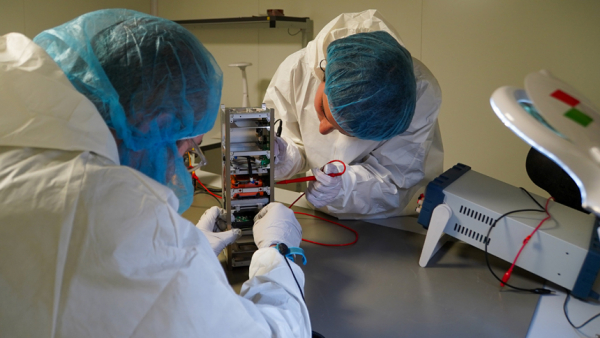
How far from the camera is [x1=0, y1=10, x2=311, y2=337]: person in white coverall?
604 millimetres

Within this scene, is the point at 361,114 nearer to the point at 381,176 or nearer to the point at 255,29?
the point at 381,176

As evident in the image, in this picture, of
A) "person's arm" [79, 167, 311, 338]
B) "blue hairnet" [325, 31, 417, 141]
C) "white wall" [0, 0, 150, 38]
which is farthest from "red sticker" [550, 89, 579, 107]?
"white wall" [0, 0, 150, 38]

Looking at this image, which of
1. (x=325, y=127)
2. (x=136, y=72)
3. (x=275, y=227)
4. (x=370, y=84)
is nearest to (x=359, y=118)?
(x=370, y=84)

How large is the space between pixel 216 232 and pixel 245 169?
0.71 ft

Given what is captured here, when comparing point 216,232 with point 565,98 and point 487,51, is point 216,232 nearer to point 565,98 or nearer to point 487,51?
point 565,98

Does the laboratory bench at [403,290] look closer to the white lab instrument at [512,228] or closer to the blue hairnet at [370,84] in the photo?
the white lab instrument at [512,228]

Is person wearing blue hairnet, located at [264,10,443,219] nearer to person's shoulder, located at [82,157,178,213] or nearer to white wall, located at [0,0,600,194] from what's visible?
person's shoulder, located at [82,157,178,213]

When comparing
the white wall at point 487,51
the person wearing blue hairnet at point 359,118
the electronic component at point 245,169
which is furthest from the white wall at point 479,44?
the electronic component at point 245,169

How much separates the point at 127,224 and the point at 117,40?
314mm

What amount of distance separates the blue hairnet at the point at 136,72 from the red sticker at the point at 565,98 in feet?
1.86

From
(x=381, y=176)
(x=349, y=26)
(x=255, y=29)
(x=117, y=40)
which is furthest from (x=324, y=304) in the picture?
(x=255, y=29)

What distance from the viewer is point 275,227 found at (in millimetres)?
1193

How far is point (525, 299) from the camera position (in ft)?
3.85

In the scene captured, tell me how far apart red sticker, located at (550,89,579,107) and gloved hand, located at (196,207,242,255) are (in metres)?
0.88
